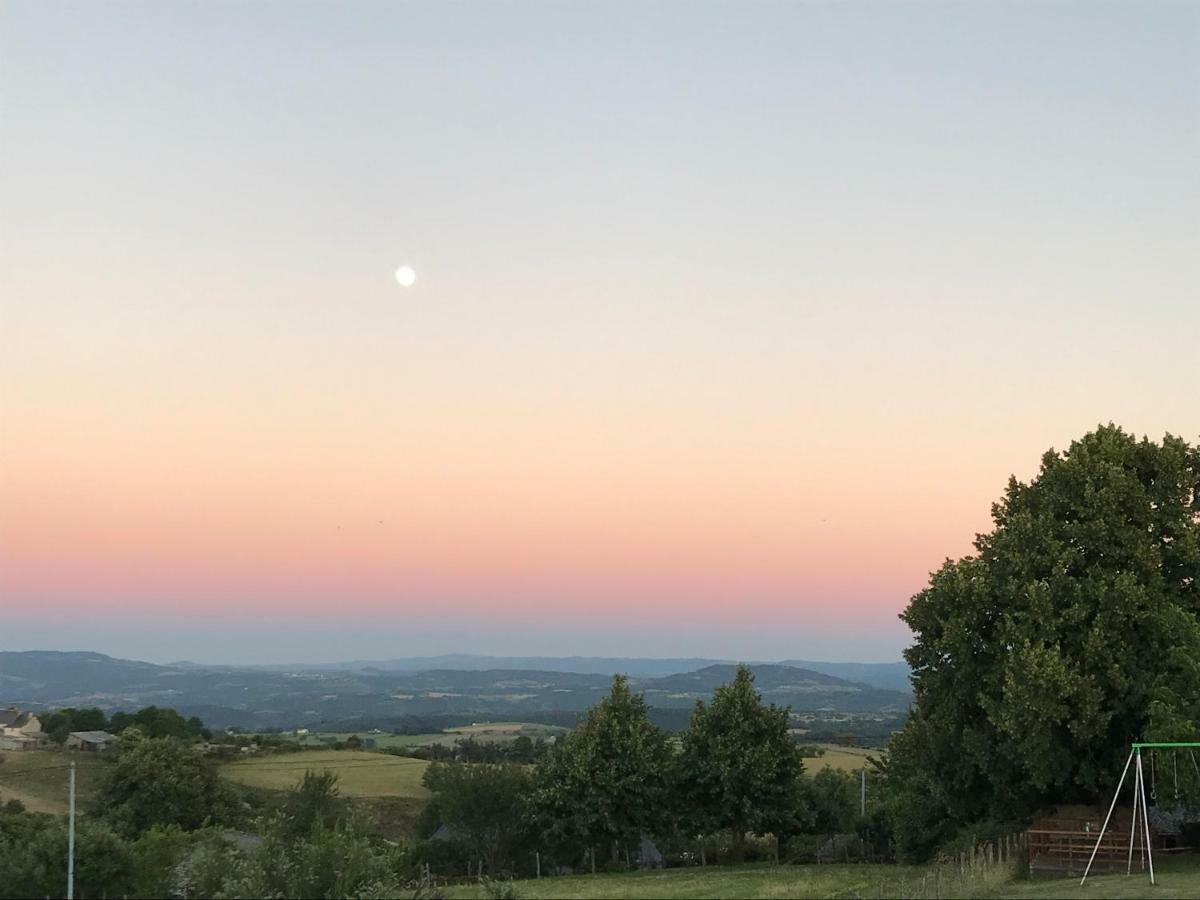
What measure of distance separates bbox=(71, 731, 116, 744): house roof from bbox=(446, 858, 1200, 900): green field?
3521 inches

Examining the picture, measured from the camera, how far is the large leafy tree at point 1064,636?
110 ft

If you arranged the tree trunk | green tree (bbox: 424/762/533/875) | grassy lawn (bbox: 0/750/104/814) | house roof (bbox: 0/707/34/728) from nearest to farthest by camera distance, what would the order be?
the tree trunk → green tree (bbox: 424/762/533/875) → grassy lawn (bbox: 0/750/104/814) → house roof (bbox: 0/707/34/728)

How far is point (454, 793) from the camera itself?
188ft

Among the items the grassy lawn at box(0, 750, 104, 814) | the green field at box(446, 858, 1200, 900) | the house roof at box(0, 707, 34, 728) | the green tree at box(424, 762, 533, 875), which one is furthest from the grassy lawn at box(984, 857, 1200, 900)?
the house roof at box(0, 707, 34, 728)

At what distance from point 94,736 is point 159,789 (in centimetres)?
5308

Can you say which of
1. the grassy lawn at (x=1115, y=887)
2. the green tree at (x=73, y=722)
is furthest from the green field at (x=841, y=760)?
the green tree at (x=73, y=722)

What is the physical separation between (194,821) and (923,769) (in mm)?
55090

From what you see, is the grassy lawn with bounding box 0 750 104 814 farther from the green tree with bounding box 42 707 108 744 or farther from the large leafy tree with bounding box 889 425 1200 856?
the large leafy tree with bounding box 889 425 1200 856

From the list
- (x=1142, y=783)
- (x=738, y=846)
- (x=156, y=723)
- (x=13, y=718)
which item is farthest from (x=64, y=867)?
(x=13, y=718)

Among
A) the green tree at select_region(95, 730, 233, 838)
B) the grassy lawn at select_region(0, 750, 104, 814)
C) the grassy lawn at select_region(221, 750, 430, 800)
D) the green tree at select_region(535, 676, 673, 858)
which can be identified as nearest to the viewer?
the green tree at select_region(535, 676, 673, 858)

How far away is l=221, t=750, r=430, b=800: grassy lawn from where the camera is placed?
3829 inches

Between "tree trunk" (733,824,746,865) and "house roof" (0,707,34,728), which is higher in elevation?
"tree trunk" (733,824,746,865)

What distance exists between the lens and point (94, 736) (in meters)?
119

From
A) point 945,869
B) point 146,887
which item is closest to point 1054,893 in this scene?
point 945,869
